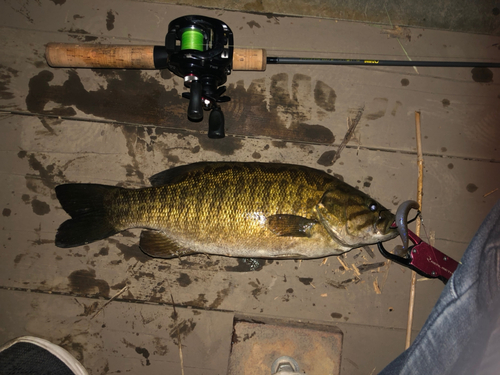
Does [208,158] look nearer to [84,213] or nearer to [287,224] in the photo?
[287,224]

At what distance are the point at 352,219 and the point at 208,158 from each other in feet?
4.26

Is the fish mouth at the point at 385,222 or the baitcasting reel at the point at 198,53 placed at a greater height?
the baitcasting reel at the point at 198,53

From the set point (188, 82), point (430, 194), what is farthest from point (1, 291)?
point (430, 194)

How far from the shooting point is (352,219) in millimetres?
2221

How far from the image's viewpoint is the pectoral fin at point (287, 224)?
7.06 ft

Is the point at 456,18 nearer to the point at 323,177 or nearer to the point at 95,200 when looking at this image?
the point at 323,177

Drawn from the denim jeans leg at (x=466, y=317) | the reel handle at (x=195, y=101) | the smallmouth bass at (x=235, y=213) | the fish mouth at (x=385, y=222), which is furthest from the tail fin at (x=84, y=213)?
the denim jeans leg at (x=466, y=317)

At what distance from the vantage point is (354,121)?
8.79 ft

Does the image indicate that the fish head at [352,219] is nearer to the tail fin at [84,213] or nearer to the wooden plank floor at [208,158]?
the wooden plank floor at [208,158]

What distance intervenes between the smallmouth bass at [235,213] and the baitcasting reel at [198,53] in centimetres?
55

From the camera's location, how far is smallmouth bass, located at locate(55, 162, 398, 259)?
2158mm

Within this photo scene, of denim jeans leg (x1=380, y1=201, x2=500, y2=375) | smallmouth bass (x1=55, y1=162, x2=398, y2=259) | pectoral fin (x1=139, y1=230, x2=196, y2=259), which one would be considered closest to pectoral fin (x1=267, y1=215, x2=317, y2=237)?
smallmouth bass (x1=55, y1=162, x2=398, y2=259)

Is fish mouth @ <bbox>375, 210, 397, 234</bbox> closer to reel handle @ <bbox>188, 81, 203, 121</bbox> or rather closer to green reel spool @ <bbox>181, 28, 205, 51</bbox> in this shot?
reel handle @ <bbox>188, 81, 203, 121</bbox>

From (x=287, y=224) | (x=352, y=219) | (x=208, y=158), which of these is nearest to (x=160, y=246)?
(x=208, y=158)
